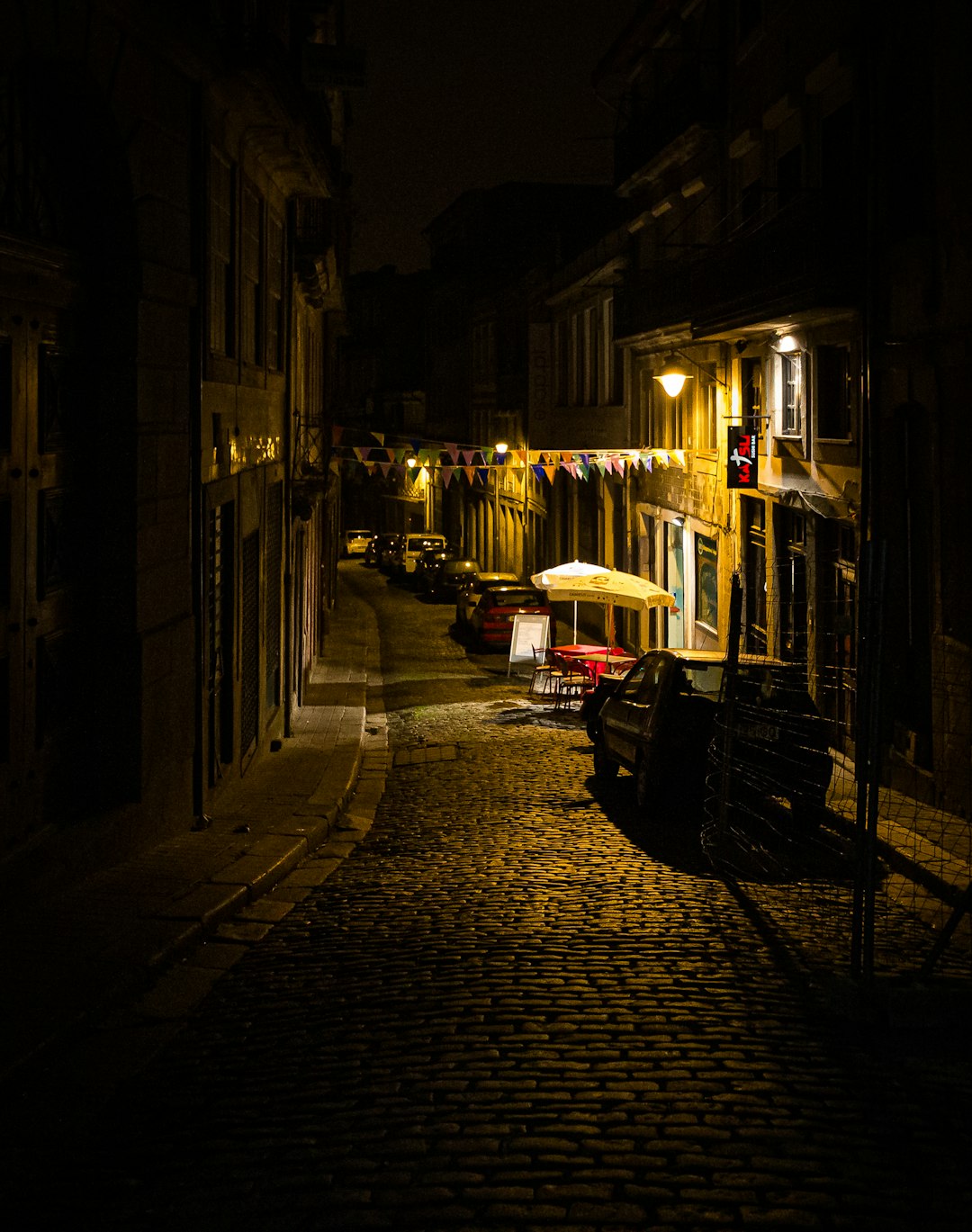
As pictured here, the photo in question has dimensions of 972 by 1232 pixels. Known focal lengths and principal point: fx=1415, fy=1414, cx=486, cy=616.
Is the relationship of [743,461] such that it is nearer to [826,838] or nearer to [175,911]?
[826,838]

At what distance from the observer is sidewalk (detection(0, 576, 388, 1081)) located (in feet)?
24.0

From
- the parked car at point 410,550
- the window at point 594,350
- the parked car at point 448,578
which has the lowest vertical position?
the parked car at point 448,578

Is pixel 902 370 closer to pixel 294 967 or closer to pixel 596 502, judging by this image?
pixel 294 967

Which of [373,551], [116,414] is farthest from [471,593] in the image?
[373,551]

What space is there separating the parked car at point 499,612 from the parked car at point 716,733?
14.7 m

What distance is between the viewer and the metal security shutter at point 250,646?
15.2 meters

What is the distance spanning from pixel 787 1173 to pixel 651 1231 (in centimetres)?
71

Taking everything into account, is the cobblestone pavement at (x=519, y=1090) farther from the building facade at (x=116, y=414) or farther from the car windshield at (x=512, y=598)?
the car windshield at (x=512, y=598)

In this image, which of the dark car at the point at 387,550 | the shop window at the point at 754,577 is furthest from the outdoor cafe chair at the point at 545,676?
the dark car at the point at 387,550

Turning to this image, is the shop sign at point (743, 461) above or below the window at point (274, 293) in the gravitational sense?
below

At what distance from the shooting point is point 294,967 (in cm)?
Result: 827

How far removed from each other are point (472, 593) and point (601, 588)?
10276mm

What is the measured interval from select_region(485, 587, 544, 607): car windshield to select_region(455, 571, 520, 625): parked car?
97cm

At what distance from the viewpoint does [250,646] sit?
15.9m
